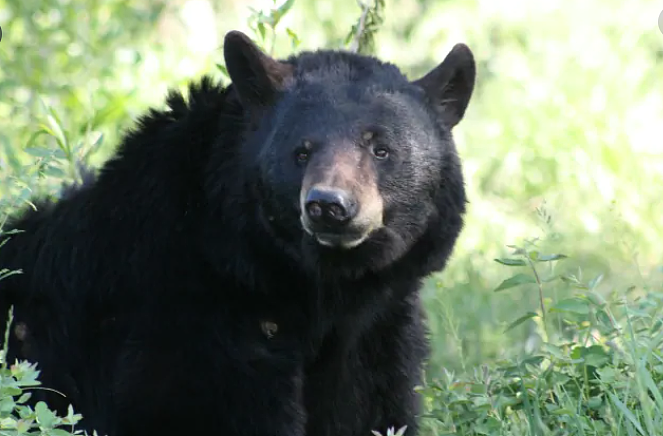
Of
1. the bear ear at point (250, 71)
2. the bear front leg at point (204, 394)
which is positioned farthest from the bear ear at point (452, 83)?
the bear front leg at point (204, 394)

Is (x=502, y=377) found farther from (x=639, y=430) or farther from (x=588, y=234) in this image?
(x=588, y=234)

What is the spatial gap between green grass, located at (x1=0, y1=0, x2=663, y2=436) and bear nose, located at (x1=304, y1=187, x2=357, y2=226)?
0.85 meters

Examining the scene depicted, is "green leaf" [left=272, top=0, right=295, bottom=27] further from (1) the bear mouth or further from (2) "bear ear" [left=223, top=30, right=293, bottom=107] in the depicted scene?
(1) the bear mouth

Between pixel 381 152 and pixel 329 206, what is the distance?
1.56 feet

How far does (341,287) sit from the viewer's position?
4.37m

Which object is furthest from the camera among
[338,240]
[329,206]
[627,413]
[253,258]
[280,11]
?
[280,11]

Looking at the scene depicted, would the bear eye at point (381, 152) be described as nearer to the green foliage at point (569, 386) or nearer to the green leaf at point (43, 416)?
the green foliage at point (569, 386)

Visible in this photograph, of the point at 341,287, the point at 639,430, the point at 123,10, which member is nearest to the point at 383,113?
the point at 341,287

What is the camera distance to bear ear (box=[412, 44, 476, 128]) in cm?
458

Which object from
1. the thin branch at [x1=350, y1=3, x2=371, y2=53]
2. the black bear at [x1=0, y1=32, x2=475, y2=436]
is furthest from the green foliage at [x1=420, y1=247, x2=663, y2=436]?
the thin branch at [x1=350, y1=3, x2=371, y2=53]

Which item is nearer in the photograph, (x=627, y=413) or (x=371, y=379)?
(x=627, y=413)

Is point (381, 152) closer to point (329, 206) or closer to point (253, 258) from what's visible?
point (329, 206)

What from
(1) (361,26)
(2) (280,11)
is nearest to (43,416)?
(2) (280,11)

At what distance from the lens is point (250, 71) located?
438 centimetres
